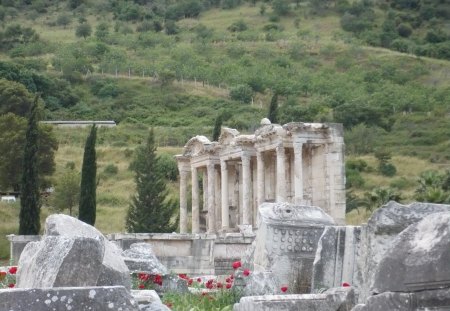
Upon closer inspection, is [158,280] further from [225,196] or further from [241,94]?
[241,94]

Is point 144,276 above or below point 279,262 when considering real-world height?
below

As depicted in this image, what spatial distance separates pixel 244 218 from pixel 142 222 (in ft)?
20.7

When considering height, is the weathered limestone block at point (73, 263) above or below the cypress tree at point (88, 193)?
above

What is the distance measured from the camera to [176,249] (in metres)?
33.6

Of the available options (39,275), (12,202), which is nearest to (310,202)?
(12,202)

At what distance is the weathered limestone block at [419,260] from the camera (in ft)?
17.3

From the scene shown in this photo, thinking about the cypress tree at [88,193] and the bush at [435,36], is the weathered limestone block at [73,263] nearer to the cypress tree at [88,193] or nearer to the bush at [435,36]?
the cypress tree at [88,193]

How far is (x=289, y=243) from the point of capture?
507 inches

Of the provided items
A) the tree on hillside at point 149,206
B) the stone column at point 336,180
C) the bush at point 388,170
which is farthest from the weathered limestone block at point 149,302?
the bush at point 388,170

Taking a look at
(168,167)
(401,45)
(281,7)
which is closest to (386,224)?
(168,167)

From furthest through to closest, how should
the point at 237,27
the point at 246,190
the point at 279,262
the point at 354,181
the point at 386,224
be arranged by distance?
the point at 237,27 < the point at 354,181 < the point at 246,190 < the point at 279,262 < the point at 386,224

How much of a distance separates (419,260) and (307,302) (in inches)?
149

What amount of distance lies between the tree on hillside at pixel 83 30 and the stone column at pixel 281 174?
3962 inches

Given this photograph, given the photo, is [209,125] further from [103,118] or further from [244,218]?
[244,218]
